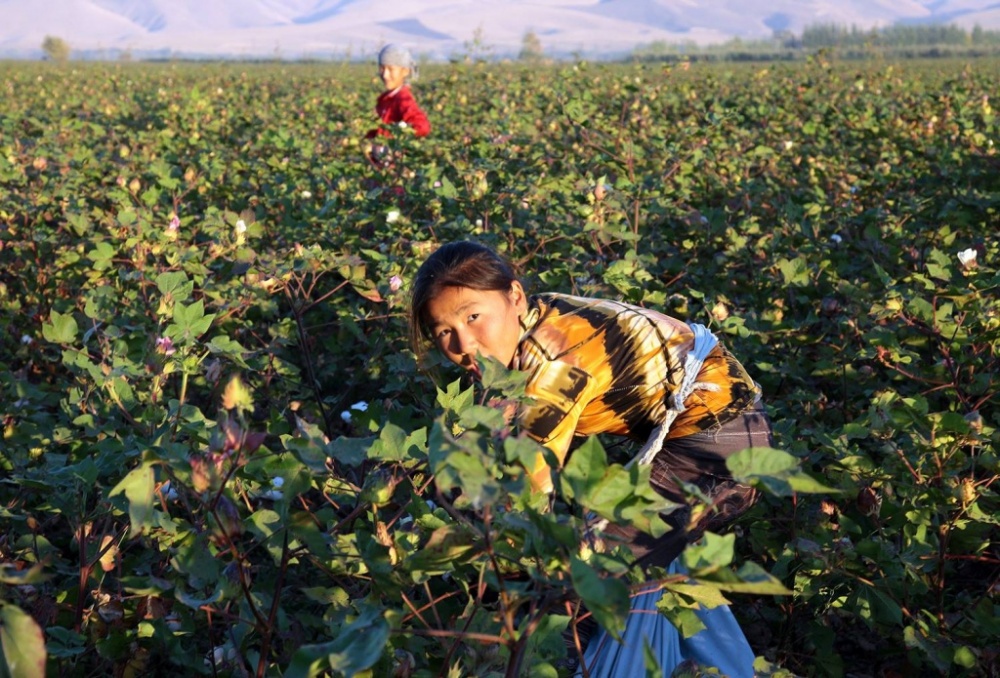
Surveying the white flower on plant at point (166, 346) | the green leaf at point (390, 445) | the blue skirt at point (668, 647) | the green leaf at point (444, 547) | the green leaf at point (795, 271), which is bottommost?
the blue skirt at point (668, 647)

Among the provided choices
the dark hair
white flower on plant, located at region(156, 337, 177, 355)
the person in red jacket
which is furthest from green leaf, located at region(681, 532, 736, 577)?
the person in red jacket

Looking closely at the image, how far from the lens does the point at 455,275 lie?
6.14 feet

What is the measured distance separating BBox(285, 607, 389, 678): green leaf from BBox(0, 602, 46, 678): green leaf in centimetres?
22

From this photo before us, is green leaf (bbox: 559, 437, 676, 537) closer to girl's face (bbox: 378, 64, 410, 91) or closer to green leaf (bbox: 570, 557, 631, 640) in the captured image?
green leaf (bbox: 570, 557, 631, 640)

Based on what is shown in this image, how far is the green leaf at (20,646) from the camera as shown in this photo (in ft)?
2.94

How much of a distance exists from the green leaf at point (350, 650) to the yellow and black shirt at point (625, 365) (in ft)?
3.10

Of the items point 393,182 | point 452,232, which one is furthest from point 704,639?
point 393,182

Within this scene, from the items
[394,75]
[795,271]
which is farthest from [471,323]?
[394,75]

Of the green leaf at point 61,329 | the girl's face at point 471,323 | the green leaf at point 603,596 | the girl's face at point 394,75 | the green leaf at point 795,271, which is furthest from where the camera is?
the girl's face at point 394,75

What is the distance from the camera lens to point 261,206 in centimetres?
436

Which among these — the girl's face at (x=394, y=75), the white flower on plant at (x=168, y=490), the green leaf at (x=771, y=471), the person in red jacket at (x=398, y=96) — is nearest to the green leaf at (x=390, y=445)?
the green leaf at (x=771, y=471)

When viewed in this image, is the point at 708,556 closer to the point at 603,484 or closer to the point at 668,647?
the point at 603,484

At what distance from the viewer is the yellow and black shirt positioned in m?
1.93

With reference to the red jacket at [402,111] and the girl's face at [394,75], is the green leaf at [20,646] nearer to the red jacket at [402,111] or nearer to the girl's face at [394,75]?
the red jacket at [402,111]
